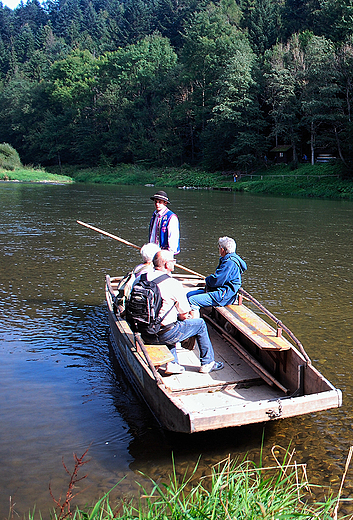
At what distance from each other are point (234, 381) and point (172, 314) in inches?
38.3

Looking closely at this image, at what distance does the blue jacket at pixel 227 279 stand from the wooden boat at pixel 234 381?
15 centimetres

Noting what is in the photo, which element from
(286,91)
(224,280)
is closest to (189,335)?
(224,280)

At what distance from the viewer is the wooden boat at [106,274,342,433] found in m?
4.06

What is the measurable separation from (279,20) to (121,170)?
1192 inches

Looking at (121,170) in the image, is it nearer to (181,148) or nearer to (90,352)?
(181,148)

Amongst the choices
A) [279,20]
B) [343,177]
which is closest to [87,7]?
[279,20]

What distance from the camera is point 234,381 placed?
5062 mm

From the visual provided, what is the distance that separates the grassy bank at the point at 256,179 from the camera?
36.7m

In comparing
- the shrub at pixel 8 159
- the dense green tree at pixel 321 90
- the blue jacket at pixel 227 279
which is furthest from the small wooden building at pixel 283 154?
the blue jacket at pixel 227 279

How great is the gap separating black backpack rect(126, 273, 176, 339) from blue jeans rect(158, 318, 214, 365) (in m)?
0.18

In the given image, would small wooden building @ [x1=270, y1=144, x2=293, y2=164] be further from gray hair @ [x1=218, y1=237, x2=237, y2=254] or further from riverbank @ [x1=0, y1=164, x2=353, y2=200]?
gray hair @ [x1=218, y1=237, x2=237, y2=254]

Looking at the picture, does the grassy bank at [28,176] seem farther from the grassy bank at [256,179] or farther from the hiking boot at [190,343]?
the hiking boot at [190,343]

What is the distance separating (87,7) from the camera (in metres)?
147

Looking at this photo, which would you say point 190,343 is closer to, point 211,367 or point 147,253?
point 211,367
